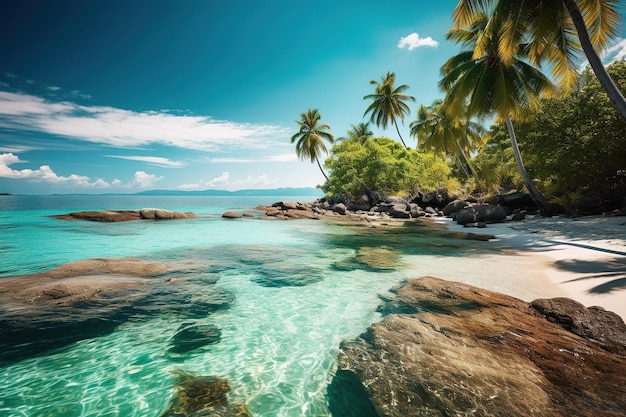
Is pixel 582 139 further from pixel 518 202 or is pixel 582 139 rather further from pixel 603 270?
pixel 603 270

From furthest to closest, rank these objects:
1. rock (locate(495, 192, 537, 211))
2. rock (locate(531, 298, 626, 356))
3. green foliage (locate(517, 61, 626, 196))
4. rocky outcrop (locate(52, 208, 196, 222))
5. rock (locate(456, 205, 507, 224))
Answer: rocky outcrop (locate(52, 208, 196, 222)) → rock (locate(495, 192, 537, 211)) → rock (locate(456, 205, 507, 224)) → green foliage (locate(517, 61, 626, 196)) → rock (locate(531, 298, 626, 356))

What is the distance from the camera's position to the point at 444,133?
104ft

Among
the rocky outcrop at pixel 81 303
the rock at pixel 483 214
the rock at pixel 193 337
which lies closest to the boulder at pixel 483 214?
the rock at pixel 483 214

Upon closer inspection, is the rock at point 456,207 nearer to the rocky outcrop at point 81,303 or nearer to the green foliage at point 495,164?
the green foliage at point 495,164

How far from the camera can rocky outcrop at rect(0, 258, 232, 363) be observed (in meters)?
4.67

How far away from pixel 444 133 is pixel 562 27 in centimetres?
2025

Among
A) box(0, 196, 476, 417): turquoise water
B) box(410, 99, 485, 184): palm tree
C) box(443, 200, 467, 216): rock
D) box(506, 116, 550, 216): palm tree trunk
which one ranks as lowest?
box(0, 196, 476, 417): turquoise water

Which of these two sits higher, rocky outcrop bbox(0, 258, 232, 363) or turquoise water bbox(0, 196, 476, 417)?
rocky outcrop bbox(0, 258, 232, 363)

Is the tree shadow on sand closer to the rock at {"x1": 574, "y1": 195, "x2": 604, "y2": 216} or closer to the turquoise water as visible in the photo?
the turquoise water

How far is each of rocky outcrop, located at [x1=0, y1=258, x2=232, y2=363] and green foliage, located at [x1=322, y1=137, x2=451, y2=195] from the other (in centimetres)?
3054

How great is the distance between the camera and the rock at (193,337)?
452cm

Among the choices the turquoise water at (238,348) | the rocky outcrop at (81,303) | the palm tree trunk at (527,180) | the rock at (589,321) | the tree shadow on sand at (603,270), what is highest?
the palm tree trunk at (527,180)

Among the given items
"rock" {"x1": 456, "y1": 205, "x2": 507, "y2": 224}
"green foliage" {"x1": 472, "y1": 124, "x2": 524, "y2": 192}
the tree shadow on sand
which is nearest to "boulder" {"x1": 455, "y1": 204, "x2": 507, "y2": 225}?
"rock" {"x1": 456, "y1": 205, "x2": 507, "y2": 224}

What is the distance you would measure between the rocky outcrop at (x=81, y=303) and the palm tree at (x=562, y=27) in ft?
48.0
